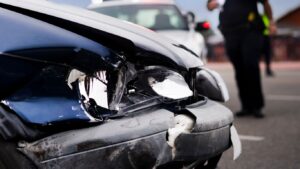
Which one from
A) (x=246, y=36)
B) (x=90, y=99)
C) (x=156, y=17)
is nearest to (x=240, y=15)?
(x=246, y=36)

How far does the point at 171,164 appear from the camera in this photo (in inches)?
99.0

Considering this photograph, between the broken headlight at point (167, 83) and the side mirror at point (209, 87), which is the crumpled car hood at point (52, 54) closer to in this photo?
the broken headlight at point (167, 83)

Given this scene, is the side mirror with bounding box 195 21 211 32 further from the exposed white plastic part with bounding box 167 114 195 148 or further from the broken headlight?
the exposed white plastic part with bounding box 167 114 195 148

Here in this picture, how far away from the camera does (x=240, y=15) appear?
6.56 meters

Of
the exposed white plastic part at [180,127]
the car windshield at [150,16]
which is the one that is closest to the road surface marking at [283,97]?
the car windshield at [150,16]

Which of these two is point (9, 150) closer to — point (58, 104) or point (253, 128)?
point (58, 104)

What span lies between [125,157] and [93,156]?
0.14 metres

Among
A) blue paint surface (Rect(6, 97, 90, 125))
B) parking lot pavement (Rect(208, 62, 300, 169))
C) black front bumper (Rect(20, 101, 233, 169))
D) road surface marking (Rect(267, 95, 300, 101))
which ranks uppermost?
blue paint surface (Rect(6, 97, 90, 125))

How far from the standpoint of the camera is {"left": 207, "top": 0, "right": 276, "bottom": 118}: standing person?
654 cm

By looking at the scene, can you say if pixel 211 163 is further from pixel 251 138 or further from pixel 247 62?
pixel 247 62

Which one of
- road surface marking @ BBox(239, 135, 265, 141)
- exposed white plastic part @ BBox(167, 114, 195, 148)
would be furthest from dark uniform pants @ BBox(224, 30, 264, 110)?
exposed white plastic part @ BBox(167, 114, 195, 148)

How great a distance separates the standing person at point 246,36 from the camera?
654 centimetres

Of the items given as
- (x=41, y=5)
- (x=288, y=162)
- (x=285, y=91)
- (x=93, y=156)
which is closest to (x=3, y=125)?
(x=93, y=156)

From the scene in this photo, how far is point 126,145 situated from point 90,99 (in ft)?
0.80
